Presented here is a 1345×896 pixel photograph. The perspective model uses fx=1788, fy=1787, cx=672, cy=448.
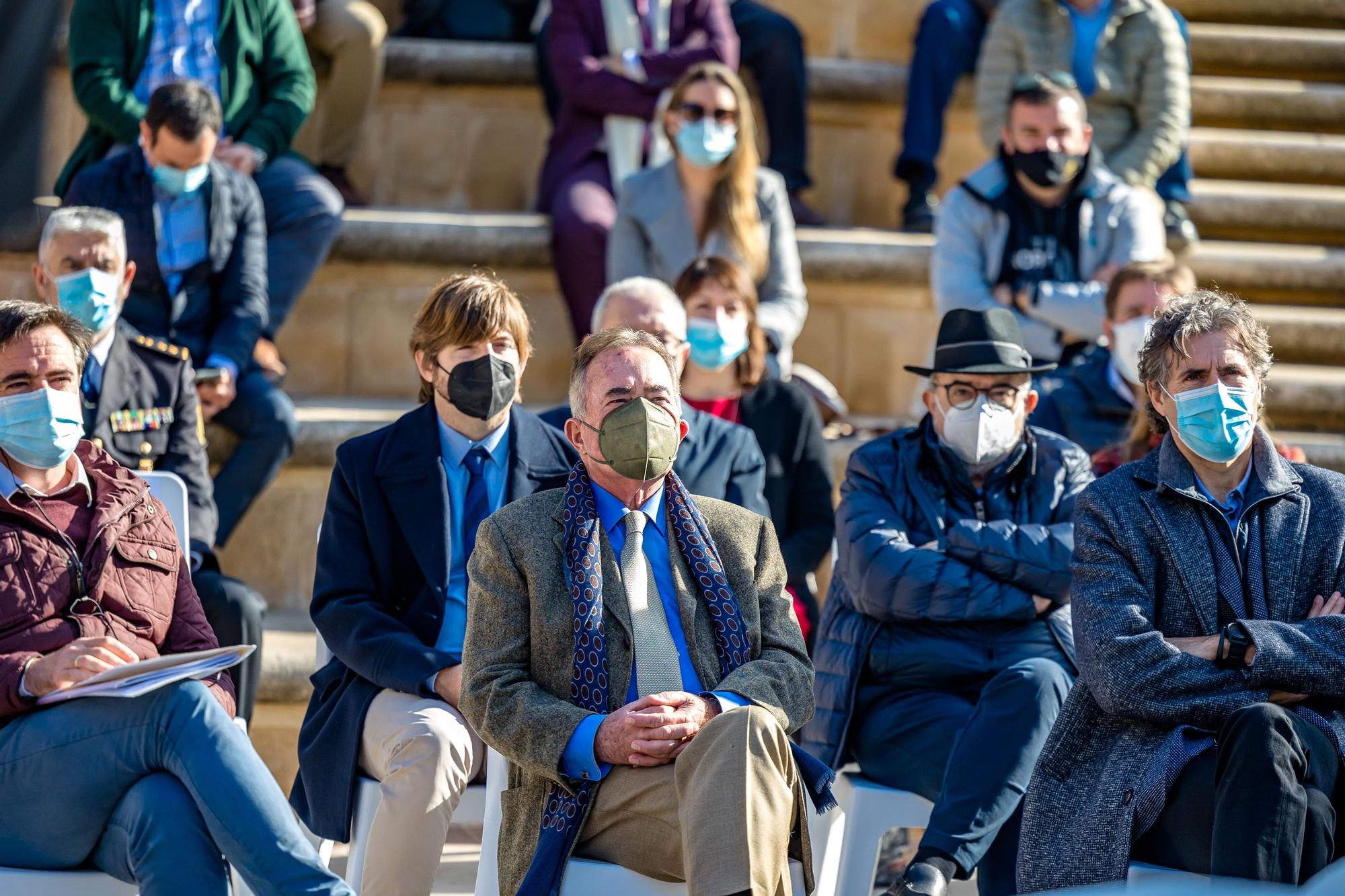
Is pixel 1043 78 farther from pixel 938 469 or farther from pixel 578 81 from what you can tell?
pixel 938 469

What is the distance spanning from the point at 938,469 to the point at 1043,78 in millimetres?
2108

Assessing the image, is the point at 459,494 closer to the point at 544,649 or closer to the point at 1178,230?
the point at 544,649

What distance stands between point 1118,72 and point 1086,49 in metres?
0.15

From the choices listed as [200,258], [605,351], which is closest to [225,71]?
[200,258]

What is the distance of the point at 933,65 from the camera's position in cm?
691

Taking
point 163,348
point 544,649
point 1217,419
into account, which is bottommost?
point 544,649

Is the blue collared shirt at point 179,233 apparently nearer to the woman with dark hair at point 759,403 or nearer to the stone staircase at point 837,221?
the stone staircase at point 837,221

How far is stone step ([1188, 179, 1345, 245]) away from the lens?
7121 millimetres

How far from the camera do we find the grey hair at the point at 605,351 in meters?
3.54

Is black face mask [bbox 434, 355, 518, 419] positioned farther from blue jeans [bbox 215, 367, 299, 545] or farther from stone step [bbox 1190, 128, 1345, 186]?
stone step [bbox 1190, 128, 1345, 186]

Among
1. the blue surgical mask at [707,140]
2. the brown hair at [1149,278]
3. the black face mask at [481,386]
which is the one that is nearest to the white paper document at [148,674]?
Answer: the black face mask at [481,386]

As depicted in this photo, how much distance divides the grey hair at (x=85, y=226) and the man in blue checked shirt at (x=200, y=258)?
0.48 metres

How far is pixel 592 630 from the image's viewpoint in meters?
3.34

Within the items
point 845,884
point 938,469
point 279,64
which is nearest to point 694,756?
point 845,884
